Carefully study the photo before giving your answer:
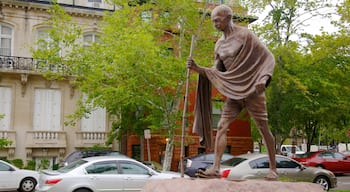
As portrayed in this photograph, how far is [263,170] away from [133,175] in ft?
15.3

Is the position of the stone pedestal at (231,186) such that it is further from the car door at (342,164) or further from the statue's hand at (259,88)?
the car door at (342,164)

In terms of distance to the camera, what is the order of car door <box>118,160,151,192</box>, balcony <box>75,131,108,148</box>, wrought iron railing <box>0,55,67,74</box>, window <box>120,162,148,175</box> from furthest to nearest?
balcony <box>75,131,108,148</box>
wrought iron railing <box>0,55,67,74</box>
window <box>120,162,148,175</box>
car door <box>118,160,151,192</box>

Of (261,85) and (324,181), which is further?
(324,181)

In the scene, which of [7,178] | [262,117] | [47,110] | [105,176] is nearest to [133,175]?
[105,176]

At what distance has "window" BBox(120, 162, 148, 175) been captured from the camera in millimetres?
13344

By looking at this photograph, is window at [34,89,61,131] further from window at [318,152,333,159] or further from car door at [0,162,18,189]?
window at [318,152,333,159]

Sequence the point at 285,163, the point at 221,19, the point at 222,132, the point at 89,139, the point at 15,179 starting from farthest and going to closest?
1. the point at 89,139
2. the point at 15,179
3. the point at 285,163
4. the point at 221,19
5. the point at 222,132

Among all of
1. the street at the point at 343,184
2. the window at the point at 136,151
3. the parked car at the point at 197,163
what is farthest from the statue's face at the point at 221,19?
the window at the point at 136,151

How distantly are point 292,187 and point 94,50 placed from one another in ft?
50.1

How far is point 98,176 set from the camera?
41.6 feet

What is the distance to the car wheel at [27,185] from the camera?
55.7 ft

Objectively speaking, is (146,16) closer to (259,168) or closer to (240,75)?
(259,168)

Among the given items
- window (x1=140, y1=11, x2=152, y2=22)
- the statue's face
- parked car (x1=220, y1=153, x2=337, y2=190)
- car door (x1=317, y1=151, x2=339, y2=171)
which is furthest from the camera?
car door (x1=317, y1=151, x2=339, y2=171)

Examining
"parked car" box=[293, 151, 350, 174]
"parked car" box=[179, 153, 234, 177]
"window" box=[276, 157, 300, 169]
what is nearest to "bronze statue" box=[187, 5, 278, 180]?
"window" box=[276, 157, 300, 169]
